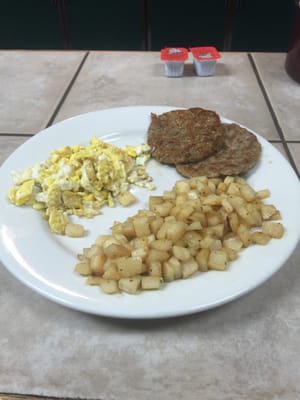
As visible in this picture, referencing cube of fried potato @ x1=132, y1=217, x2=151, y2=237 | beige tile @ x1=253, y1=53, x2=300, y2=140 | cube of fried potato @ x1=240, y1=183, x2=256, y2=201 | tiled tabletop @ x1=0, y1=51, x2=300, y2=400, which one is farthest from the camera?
beige tile @ x1=253, y1=53, x2=300, y2=140

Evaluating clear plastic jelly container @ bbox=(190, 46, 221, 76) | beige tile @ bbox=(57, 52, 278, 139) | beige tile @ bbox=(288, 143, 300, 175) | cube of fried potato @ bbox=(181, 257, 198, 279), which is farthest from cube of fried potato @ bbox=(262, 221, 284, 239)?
clear plastic jelly container @ bbox=(190, 46, 221, 76)

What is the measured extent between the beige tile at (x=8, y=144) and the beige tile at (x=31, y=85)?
54 mm

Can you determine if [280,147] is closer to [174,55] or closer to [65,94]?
[174,55]

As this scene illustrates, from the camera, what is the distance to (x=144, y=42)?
3.17m

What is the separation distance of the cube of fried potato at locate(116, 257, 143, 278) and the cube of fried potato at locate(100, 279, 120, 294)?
0.03 m

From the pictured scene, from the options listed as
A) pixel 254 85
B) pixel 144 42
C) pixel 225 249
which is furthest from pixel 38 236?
pixel 144 42

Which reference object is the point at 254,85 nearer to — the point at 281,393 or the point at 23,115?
the point at 23,115

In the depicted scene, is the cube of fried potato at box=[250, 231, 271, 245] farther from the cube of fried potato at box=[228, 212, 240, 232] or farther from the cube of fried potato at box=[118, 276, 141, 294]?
the cube of fried potato at box=[118, 276, 141, 294]

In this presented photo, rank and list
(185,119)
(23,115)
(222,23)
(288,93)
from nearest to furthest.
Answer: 1. (185,119)
2. (23,115)
3. (288,93)
4. (222,23)

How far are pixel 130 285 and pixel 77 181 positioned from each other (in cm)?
46

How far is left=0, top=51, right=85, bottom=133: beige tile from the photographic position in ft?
5.27

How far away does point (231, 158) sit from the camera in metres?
1.27

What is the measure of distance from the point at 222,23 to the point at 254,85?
5.11ft

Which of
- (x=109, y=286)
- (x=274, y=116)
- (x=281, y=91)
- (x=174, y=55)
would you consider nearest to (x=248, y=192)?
(x=109, y=286)
